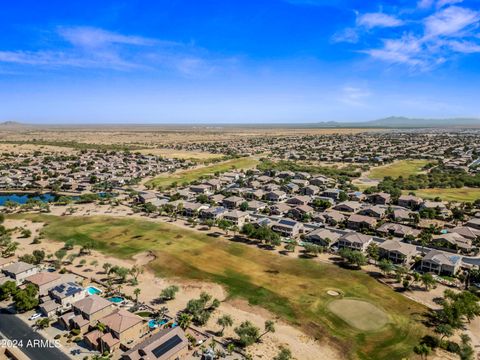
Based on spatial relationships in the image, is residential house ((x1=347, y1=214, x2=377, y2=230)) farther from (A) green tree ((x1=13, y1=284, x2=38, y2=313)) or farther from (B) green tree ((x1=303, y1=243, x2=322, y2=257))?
(A) green tree ((x1=13, y1=284, x2=38, y2=313))

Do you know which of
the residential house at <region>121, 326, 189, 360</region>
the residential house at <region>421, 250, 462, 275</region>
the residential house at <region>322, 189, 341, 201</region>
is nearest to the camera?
the residential house at <region>121, 326, 189, 360</region>

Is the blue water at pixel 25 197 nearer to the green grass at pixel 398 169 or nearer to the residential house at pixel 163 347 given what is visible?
the residential house at pixel 163 347

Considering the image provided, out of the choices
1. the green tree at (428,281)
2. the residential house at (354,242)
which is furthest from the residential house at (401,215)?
the green tree at (428,281)

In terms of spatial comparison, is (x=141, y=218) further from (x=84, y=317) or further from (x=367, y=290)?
(x=367, y=290)

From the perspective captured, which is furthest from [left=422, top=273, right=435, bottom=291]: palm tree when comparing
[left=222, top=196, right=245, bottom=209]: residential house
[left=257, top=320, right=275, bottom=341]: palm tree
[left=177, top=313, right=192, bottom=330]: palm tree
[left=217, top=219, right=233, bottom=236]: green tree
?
[left=222, top=196, right=245, bottom=209]: residential house

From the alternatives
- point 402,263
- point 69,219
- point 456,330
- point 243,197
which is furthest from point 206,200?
point 456,330

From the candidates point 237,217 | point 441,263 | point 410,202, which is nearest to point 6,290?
point 237,217
